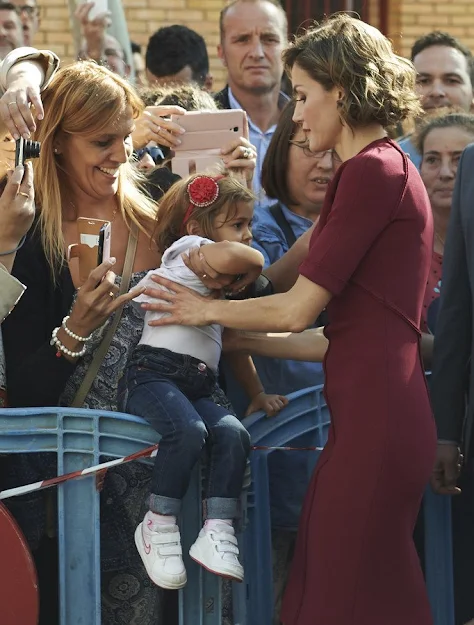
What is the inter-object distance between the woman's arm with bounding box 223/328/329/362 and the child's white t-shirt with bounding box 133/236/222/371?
0.17 metres

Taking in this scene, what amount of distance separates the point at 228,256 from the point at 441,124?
67.0 inches

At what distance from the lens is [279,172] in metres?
4.34

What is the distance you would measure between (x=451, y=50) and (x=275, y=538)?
3.26 meters

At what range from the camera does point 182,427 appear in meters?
3.28

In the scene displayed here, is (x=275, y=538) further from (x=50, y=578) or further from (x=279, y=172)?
(x=279, y=172)

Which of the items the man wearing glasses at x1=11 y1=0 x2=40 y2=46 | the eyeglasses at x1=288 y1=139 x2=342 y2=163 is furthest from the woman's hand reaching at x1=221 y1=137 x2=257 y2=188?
the man wearing glasses at x1=11 y1=0 x2=40 y2=46

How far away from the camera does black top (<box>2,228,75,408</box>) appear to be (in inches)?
140

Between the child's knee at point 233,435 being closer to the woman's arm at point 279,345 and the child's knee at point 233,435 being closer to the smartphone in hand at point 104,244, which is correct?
the woman's arm at point 279,345

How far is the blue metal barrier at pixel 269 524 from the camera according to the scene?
3637 mm

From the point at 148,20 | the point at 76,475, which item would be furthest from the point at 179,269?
the point at 148,20

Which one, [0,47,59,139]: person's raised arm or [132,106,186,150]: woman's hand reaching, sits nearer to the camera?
[0,47,59,139]: person's raised arm

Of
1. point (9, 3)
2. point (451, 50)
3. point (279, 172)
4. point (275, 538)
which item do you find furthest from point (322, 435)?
point (9, 3)

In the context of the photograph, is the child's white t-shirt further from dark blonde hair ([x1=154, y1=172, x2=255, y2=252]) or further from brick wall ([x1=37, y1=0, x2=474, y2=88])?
brick wall ([x1=37, y1=0, x2=474, y2=88])

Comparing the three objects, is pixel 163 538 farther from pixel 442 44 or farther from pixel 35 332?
pixel 442 44
